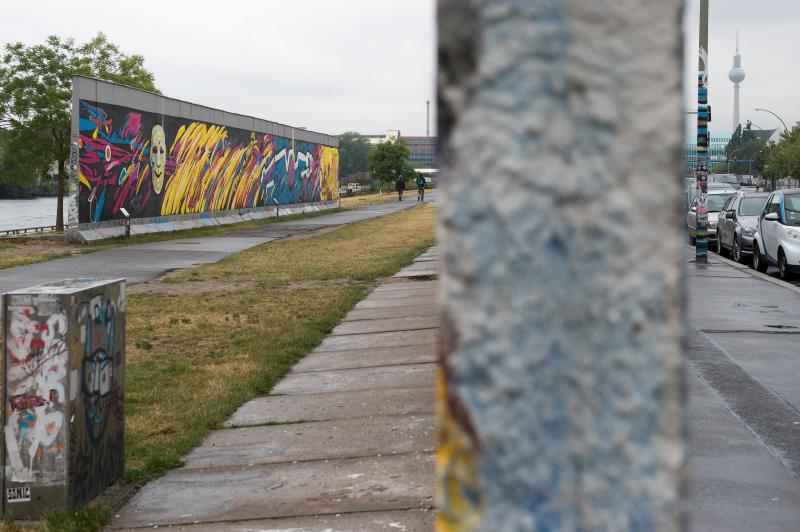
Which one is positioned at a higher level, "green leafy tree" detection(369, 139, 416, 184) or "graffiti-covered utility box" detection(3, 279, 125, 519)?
"green leafy tree" detection(369, 139, 416, 184)

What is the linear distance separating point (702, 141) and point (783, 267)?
3.57 m

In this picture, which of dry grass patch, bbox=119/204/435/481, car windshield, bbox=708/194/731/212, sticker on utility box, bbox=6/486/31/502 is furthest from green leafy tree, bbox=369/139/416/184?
sticker on utility box, bbox=6/486/31/502

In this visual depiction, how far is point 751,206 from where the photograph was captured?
22.7 m

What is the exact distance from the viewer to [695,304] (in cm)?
1346

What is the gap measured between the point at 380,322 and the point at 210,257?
34.4ft

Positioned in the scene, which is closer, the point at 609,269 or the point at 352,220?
the point at 609,269

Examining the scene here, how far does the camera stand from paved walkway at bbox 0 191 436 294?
1719 cm

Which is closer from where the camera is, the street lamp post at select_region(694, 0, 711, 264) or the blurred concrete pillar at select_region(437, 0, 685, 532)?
the blurred concrete pillar at select_region(437, 0, 685, 532)

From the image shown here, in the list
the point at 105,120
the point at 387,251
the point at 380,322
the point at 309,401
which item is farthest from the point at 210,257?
the point at 309,401

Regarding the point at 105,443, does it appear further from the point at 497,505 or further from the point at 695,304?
the point at 695,304

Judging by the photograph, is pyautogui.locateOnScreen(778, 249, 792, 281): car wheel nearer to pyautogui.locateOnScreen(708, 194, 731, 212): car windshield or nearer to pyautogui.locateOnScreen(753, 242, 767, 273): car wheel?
pyautogui.locateOnScreen(753, 242, 767, 273): car wheel

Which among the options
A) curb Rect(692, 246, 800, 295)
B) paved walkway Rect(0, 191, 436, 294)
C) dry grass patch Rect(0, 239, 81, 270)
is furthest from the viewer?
dry grass patch Rect(0, 239, 81, 270)

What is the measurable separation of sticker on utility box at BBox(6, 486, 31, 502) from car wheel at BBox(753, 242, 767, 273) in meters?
17.0

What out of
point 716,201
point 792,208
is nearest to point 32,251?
point 792,208
